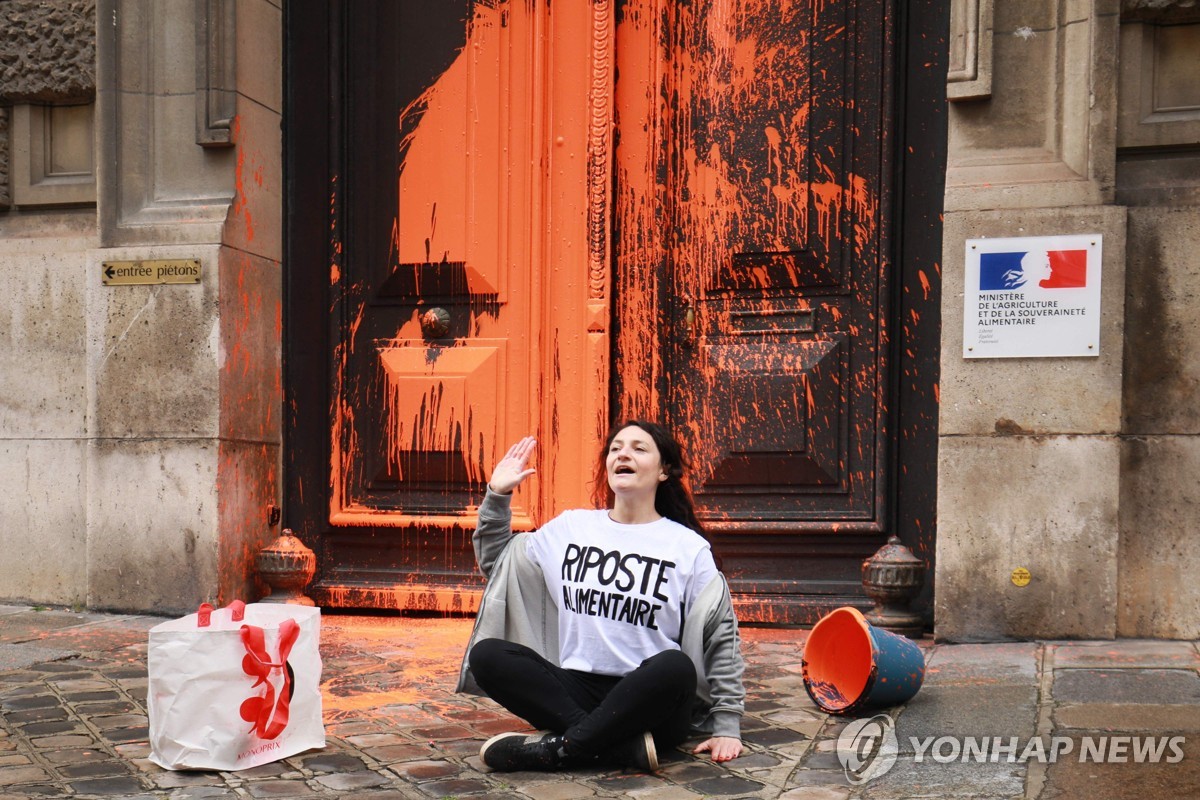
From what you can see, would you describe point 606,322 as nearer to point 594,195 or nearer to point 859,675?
point 594,195

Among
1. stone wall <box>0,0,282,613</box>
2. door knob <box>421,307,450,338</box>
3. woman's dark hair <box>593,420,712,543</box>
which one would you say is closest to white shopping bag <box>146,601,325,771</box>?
woman's dark hair <box>593,420,712,543</box>

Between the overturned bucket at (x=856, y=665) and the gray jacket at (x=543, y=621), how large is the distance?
14.7 inches

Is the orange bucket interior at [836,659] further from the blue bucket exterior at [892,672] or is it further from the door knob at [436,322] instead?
the door knob at [436,322]

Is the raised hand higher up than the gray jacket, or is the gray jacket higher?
the raised hand

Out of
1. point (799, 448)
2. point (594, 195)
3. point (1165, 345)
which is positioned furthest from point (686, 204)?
point (1165, 345)

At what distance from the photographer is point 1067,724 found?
3.75 m

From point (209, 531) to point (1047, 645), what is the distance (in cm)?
364

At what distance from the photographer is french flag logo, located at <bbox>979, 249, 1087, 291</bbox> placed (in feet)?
16.0

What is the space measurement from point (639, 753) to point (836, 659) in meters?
0.98

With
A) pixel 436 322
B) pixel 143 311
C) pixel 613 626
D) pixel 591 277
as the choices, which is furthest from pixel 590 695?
pixel 143 311

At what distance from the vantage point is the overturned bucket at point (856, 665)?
13.1 feet

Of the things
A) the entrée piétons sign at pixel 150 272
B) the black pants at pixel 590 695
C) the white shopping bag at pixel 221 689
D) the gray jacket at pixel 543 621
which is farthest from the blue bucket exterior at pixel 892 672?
the entrée piétons sign at pixel 150 272

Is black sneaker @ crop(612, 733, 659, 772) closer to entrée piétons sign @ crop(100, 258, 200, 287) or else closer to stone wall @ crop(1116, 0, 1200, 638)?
stone wall @ crop(1116, 0, 1200, 638)

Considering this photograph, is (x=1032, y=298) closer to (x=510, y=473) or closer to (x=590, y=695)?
(x=510, y=473)
